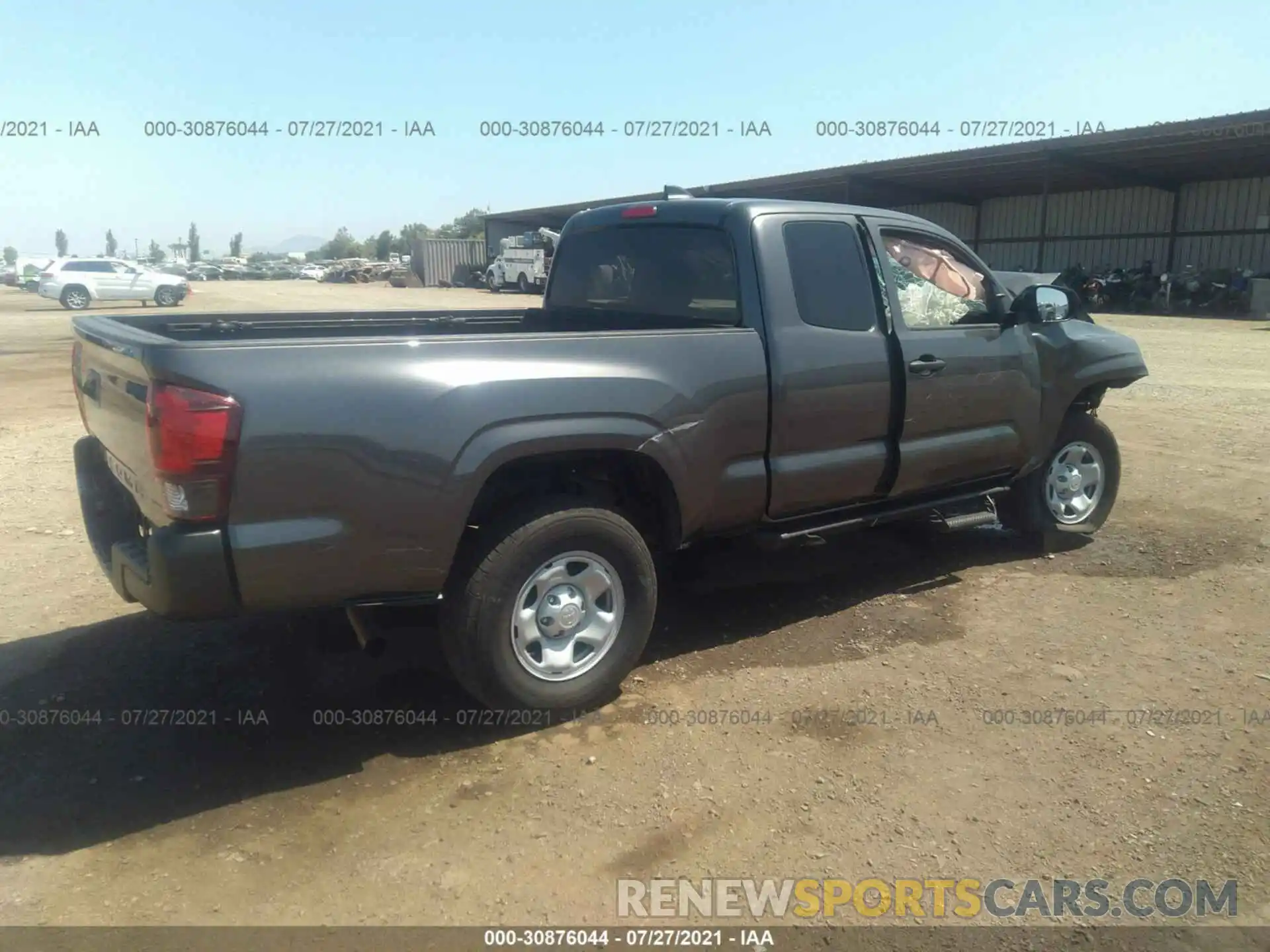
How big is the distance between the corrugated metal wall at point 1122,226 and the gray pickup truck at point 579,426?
2903 cm

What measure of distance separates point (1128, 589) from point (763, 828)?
3.12m

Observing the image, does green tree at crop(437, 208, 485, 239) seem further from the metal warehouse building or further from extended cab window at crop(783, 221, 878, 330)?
extended cab window at crop(783, 221, 878, 330)

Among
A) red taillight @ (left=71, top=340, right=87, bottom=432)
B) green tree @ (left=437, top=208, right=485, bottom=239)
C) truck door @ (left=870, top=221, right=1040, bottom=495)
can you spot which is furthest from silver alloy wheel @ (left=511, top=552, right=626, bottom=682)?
green tree @ (left=437, top=208, right=485, bottom=239)

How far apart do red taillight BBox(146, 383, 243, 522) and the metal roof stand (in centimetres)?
1926

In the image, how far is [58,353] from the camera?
17.9 metres

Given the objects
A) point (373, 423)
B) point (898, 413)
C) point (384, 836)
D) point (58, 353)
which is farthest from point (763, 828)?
point (58, 353)

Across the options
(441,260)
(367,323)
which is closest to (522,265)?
(441,260)

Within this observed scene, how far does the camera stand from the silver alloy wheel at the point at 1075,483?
5953 millimetres

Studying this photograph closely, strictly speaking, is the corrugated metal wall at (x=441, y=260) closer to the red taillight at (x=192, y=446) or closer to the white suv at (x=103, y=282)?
the white suv at (x=103, y=282)

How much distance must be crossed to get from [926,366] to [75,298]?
109ft

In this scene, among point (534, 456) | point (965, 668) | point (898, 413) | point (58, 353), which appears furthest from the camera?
point (58, 353)

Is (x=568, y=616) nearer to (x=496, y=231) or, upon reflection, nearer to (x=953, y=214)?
(x=953, y=214)

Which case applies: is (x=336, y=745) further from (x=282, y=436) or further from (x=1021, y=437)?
(x=1021, y=437)

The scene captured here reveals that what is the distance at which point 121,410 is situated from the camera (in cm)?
341
